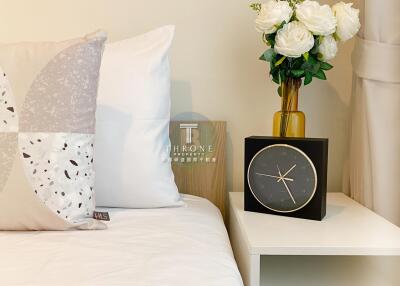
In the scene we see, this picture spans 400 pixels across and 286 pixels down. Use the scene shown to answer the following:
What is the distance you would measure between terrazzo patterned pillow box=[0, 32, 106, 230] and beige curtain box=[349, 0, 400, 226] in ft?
2.52

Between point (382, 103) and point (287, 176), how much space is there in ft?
1.20

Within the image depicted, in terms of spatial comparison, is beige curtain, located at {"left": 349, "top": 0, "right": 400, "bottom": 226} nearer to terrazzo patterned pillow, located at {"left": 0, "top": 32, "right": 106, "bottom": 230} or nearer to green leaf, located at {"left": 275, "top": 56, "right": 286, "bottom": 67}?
green leaf, located at {"left": 275, "top": 56, "right": 286, "bottom": 67}

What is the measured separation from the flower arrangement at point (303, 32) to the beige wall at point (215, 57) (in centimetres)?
28

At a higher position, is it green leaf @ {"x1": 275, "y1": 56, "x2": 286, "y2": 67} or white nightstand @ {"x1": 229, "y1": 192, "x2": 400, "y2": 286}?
green leaf @ {"x1": 275, "y1": 56, "x2": 286, "y2": 67}

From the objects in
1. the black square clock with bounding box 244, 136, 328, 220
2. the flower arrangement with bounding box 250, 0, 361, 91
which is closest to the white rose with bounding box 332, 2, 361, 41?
the flower arrangement with bounding box 250, 0, 361, 91

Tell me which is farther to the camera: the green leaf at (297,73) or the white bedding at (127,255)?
the green leaf at (297,73)

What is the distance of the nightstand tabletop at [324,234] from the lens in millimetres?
878

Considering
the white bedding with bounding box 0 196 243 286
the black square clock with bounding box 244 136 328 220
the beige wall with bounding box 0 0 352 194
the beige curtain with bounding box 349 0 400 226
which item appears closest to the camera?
the white bedding with bounding box 0 196 243 286

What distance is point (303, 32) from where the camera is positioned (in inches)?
42.6

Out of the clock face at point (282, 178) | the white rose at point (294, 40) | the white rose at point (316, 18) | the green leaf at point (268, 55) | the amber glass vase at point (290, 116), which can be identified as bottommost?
the clock face at point (282, 178)

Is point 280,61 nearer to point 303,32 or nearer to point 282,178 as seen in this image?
point 303,32

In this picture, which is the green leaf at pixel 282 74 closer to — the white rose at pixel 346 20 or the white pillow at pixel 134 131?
the white rose at pixel 346 20

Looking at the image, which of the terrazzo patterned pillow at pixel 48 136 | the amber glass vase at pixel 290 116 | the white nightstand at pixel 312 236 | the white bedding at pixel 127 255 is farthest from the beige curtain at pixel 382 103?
the terrazzo patterned pillow at pixel 48 136

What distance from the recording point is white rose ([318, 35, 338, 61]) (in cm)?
112
